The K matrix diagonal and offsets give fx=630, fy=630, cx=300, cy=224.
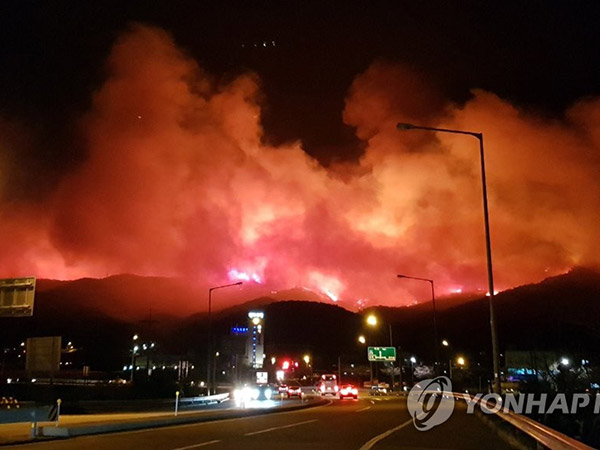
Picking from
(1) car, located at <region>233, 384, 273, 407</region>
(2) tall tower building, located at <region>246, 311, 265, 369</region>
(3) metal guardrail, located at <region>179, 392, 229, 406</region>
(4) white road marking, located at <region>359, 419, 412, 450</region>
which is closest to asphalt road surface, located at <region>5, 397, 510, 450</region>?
(4) white road marking, located at <region>359, 419, 412, 450</region>

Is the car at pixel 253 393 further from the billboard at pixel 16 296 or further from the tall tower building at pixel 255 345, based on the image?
the tall tower building at pixel 255 345

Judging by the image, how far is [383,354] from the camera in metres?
82.8

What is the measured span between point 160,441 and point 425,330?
6027 inches

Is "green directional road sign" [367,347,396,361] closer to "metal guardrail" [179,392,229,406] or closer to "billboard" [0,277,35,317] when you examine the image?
"metal guardrail" [179,392,229,406]

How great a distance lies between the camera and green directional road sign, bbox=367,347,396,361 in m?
82.2

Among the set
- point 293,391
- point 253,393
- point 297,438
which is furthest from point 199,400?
point 297,438

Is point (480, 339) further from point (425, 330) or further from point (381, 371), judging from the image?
point (381, 371)

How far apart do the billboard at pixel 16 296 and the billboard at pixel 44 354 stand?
25.0ft

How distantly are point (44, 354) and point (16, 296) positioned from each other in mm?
8744

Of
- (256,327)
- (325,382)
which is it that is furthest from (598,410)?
(256,327)

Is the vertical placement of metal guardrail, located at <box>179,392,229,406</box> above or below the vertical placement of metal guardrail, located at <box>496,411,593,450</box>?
below

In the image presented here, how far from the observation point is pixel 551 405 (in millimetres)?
19953

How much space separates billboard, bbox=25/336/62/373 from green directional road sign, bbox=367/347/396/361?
56.7 metres

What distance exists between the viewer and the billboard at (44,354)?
31.0m
